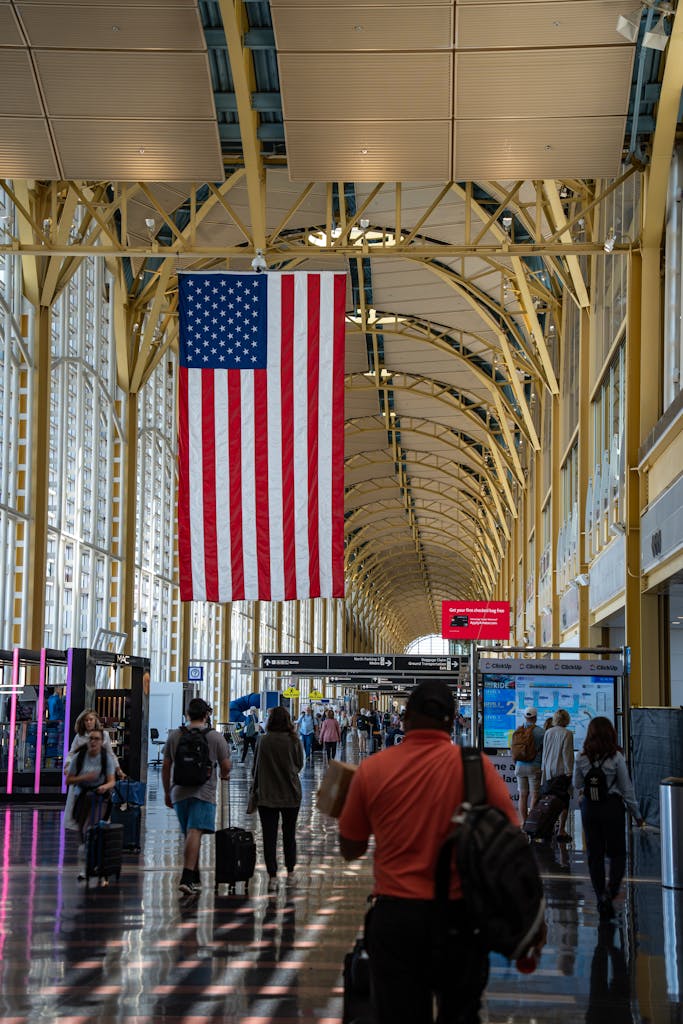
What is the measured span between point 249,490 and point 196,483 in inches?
22.2

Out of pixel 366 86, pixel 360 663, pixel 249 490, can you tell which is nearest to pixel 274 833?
pixel 249 490

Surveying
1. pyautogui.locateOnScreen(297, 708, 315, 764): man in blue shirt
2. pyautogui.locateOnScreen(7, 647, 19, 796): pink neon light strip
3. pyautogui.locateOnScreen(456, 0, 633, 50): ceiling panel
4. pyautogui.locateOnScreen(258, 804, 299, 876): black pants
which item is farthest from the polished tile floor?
pyautogui.locateOnScreen(297, 708, 315, 764): man in blue shirt

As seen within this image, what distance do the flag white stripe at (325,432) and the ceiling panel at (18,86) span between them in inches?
284

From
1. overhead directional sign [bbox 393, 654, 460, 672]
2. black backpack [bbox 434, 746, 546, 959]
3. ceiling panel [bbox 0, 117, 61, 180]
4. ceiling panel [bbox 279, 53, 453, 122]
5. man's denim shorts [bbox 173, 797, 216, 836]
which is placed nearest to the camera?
black backpack [bbox 434, 746, 546, 959]

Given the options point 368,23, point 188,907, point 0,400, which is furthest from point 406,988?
point 0,400

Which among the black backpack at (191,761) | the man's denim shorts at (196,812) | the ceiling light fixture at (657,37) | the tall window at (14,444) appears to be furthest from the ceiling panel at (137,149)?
the man's denim shorts at (196,812)

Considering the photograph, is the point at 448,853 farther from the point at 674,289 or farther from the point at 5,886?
the point at 674,289

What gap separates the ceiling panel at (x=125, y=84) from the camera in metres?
18.5

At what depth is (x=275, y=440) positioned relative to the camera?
14008 mm

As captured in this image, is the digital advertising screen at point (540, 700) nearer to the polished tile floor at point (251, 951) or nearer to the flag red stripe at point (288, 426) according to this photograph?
the polished tile floor at point (251, 951)

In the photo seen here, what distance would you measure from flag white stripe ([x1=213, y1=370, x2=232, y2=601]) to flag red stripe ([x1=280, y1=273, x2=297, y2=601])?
604mm

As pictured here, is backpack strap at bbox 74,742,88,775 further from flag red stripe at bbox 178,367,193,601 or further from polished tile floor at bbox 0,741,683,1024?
flag red stripe at bbox 178,367,193,601

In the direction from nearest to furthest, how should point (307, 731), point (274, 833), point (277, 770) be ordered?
point (277, 770) < point (274, 833) < point (307, 731)

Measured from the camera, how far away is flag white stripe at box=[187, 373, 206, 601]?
1345 centimetres
